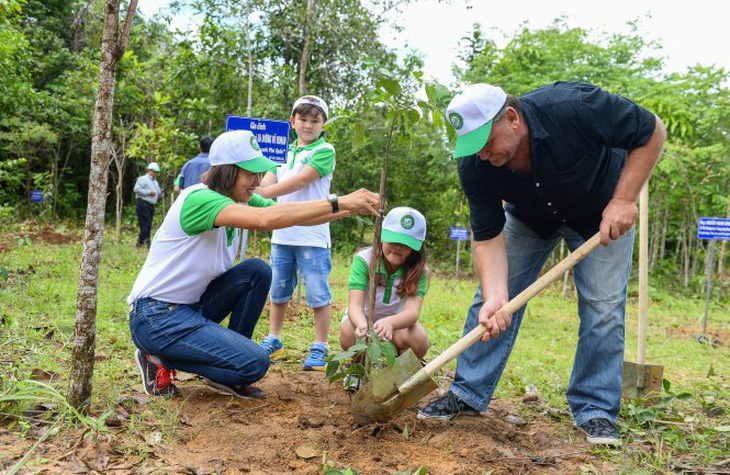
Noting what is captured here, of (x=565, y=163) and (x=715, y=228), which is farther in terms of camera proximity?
(x=715, y=228)

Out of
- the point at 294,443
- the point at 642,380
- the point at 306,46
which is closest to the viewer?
the point at 294,443

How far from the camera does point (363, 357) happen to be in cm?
268

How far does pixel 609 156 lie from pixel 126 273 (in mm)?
6231

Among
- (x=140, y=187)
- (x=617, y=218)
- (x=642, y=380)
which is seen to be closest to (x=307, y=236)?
(x=617, y=218)

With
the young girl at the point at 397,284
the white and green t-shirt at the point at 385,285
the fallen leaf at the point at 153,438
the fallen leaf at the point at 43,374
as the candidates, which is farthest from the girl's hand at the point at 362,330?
the fallen leaf at the point at 43,374

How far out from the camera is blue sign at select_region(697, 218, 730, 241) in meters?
6.28

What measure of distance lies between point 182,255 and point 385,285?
107cm

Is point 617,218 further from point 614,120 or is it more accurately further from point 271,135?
point 271,135

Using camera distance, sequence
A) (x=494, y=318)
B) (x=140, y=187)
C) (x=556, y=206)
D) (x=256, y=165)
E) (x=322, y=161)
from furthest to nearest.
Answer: (x=140, y=187), (x=322, y=161), (x=256, y=165), (x=556, y=206), (x=494, y=318)

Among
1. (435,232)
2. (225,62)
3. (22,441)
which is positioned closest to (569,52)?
(435,232)

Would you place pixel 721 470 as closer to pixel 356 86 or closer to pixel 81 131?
pixel 356 86

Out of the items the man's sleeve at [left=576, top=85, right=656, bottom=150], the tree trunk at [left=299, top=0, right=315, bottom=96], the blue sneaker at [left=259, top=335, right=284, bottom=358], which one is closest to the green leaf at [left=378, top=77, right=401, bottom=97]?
the man's sleeve at [left=576, top=85, right=656, bottom=150]

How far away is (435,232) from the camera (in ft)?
46.0

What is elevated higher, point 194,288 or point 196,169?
point 196,169
